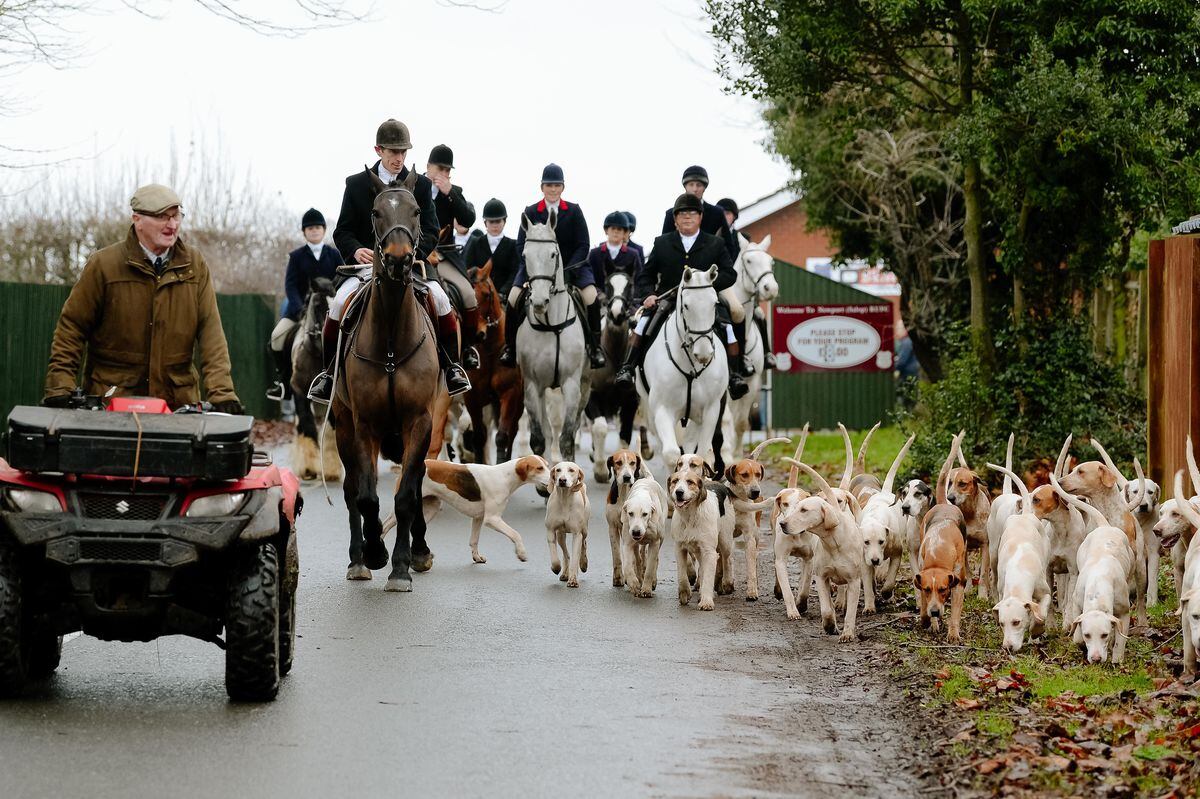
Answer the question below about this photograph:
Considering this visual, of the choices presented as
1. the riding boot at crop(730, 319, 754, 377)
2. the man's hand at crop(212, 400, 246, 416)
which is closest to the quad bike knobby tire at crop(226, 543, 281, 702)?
the man's hand at crop(212, 400, 246, 416)

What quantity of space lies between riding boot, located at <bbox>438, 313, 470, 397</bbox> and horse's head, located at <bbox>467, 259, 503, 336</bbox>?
462cm

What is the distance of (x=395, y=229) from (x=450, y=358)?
191 cm

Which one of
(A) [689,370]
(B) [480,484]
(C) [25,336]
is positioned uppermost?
(C) [25,336]

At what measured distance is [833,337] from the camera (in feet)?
99.5

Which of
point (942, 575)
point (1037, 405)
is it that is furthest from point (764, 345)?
point (942, 575)

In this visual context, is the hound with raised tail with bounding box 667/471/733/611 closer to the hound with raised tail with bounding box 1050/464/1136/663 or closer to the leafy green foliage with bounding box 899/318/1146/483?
the hound with raised tail with bounding box 1050/464/1136/663

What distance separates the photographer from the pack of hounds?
→ 966cm

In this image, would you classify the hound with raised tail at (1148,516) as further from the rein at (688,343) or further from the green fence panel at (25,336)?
the green fence panel at (25,336)

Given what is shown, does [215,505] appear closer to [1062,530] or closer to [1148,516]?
[1062,530]

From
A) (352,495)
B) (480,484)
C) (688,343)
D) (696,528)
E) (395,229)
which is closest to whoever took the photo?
(395,229)

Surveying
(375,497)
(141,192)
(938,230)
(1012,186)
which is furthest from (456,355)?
(938,230)

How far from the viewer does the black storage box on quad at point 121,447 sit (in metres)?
7.67

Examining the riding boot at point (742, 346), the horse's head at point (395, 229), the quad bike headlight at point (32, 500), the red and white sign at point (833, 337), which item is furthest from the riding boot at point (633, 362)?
the red and white sign at point (833, 337)

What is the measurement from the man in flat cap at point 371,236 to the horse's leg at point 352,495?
0.37 meters
